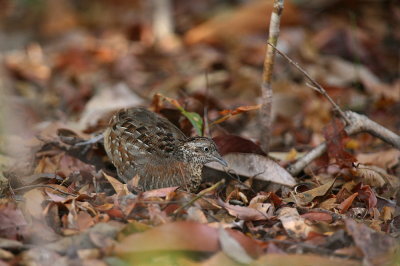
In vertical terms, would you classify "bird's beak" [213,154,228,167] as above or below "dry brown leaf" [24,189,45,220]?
→ above

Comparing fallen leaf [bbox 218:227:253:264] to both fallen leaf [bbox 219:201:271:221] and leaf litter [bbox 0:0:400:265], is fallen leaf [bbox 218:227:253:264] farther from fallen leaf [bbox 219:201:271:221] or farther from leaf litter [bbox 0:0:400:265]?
fallen leaf [bbox 219:201:271:221]

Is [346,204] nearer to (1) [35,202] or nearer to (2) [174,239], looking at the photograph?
(2) [174,239]

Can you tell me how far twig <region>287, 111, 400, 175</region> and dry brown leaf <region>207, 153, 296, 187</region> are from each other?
0.95 feet

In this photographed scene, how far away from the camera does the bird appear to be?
532 centimetres

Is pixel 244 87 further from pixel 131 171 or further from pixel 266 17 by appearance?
pixel 131 171

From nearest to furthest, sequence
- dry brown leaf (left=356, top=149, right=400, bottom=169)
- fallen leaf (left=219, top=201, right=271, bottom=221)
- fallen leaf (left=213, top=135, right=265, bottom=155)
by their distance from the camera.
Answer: fallen leaf (left=219, top=201, right=271, bottom=221)
fallen leaf (left=213, top=135, right=265, bottom=155)
dry brown leaf (left=356, top=149, right=400, bottom=169)

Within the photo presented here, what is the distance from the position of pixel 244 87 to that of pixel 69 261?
5.12 m

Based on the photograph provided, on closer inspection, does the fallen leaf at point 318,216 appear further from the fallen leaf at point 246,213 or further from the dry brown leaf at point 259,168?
the dry brown leaf at point 259,168

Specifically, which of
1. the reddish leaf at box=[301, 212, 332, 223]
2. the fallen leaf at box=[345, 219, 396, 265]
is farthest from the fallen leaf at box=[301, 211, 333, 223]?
the fallen leaf at box=[345, 219, 396, 265]

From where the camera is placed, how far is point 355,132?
224 inches

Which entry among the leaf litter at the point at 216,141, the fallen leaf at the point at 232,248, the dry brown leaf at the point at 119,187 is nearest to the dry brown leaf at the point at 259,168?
the leaf litter at the point at 216,141

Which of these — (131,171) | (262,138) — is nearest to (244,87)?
(262,138)

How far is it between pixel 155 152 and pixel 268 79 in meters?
1.16

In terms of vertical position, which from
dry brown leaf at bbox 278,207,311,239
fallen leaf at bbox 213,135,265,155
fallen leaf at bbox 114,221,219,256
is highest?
fallen leaf at bbox 213,135,265,155
